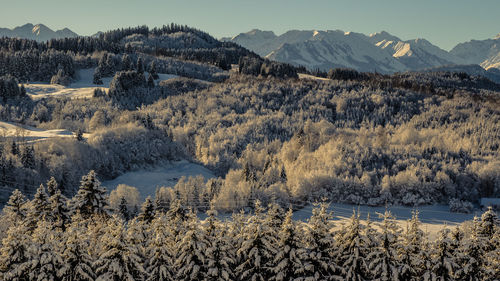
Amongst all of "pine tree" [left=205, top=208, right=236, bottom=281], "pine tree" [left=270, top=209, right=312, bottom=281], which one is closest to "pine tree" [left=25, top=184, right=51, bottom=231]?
"pine tree" [left=205, top=208, right=236, bottom=281]

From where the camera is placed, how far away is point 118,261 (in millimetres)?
31297

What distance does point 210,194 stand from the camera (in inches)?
3137

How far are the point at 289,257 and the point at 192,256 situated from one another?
8.16 metres

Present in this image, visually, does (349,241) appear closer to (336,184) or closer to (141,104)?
(336,184)

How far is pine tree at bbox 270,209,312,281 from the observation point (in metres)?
32.2

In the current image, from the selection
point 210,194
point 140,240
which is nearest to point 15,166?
point 210,194

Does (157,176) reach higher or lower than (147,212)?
lower

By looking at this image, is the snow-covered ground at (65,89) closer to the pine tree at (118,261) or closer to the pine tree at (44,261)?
the pine tree at (44,261)

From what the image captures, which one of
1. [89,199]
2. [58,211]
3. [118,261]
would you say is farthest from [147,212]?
[118,261]

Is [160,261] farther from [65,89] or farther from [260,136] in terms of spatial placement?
[65,89]

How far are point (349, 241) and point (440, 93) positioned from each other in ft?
590

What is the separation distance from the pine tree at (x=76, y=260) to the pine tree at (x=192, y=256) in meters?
7.09

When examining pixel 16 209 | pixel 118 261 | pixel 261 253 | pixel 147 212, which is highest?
pixel 261 253

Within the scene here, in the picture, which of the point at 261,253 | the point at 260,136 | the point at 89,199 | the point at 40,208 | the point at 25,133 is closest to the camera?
the point at 261,253
